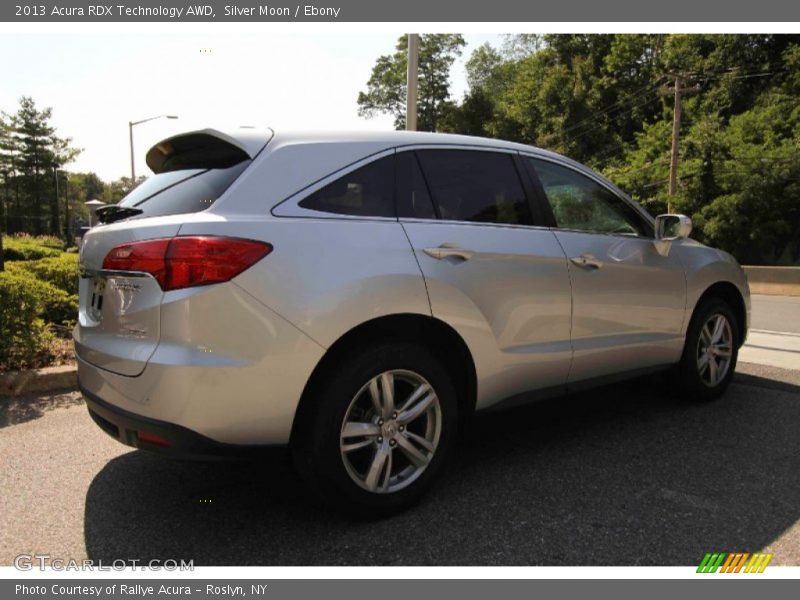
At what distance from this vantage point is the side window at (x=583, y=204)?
11.9ft

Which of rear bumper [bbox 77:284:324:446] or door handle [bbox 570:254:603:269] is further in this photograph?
door handle [bbox 570:254:603:269]

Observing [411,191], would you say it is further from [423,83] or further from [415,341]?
[423,83]

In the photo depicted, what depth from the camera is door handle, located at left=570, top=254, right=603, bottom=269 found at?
3.51 metres

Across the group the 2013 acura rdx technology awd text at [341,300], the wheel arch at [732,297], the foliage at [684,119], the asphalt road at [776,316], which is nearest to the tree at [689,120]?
the foliage at [684,119]

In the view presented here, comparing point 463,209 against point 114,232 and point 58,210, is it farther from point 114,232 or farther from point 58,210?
point 58,210

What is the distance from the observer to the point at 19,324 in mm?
4883

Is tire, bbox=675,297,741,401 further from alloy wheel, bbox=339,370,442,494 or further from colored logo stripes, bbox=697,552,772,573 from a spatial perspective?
alloy wheel, bbox=339,370,442,494

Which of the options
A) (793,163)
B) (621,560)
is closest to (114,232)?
(621,560)

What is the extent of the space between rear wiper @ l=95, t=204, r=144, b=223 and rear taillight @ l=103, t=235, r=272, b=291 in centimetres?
59

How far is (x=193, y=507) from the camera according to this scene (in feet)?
9.61

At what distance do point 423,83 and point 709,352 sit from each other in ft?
168

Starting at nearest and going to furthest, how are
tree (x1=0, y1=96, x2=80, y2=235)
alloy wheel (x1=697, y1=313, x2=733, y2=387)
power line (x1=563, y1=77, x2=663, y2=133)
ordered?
alloy wheel (x1=697, y1=313, x2=733, y2=387)
power line (x1=563, y1=77, x2=663, y2=133)
tree (x1=0, y1=96, x2=80, y2=235)

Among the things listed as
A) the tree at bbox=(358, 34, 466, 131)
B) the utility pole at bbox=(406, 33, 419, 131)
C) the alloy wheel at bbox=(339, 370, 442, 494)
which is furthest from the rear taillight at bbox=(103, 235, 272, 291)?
the tree at bbox=(358, 34, 466, 131)

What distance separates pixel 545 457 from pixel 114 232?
2.57 m
